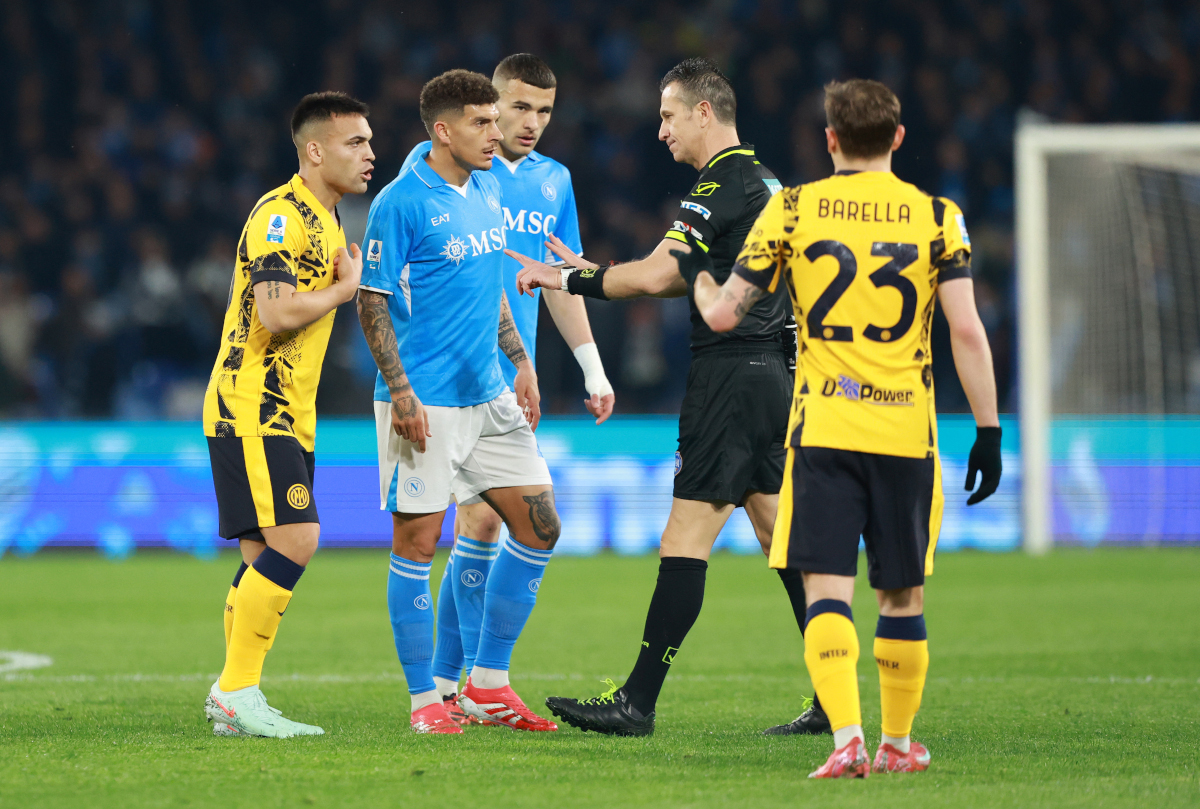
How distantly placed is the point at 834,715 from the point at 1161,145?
1012 cm

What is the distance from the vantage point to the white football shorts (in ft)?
16.4

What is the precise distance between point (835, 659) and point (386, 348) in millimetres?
1992

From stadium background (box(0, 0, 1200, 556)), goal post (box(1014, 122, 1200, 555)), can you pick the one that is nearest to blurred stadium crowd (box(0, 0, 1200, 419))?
stadium background (box(0, 0, 1200, 556))

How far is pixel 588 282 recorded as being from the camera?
4.79 meters

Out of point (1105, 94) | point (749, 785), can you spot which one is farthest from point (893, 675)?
point (1105, 94)

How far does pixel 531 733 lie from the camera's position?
4961 mm

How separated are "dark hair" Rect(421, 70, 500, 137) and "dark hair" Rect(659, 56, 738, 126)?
26.4 inches

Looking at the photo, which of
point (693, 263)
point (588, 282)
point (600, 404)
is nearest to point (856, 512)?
point (693, 263)

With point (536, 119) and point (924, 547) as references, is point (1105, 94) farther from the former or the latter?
point (924, 547)

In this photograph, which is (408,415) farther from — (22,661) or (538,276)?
(22,661)

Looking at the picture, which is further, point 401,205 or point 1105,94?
point 1105,94

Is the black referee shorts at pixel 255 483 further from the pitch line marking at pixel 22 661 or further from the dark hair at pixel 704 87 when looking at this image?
the pitch line marking at pixel 22 661

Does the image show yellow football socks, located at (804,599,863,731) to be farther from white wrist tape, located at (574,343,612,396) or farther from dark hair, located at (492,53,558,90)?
dark hair, located at (492,53,558,90)

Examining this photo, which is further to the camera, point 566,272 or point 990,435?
point 566,272
